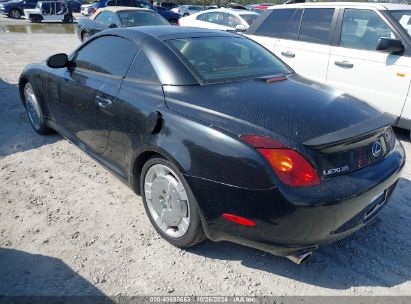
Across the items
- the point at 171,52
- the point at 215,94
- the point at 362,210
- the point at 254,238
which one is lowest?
the point at 254,238

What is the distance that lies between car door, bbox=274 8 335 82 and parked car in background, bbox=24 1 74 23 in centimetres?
2279

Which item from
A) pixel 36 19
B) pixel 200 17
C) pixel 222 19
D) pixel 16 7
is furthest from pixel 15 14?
pixel 222 19

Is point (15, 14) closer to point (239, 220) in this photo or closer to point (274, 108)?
point (274, 108)

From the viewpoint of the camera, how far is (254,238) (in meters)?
2.18

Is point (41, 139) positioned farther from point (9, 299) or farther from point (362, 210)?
point (362, 210)

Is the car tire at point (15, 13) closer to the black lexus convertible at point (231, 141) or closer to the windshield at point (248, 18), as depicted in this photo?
the windshield at point (248, 18)

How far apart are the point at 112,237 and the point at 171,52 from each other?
1513mm

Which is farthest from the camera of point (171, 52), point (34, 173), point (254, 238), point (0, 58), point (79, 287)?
point (0, 58)

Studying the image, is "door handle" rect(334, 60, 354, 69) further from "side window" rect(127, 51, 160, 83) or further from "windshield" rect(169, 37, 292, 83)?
"side window" rect(127, 51, 160, 83)

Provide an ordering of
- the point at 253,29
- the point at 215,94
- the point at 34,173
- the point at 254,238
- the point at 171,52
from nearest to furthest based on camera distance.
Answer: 1. the point at 254,238
2. the point at 215,94
3. the point at 171,52
4. the point at 34,173
5. the point at 253,29

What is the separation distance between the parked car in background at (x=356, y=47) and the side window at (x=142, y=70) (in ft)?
8.69

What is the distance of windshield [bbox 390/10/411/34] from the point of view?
4.63 metres

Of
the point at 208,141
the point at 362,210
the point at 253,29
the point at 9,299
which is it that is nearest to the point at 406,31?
the point at 253,29

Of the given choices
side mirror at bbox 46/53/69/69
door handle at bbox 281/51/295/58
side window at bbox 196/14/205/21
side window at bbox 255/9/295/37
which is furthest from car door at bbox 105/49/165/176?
side window at bbox 196/14/205/21
